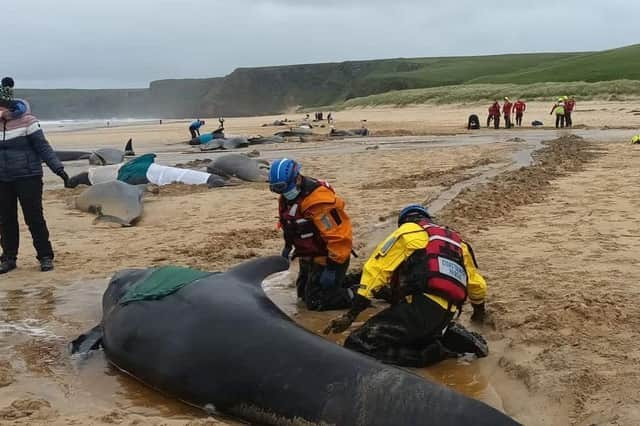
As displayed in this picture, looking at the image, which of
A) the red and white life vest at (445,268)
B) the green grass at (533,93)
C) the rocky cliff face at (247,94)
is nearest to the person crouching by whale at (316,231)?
the red and white life vest at (445,268)

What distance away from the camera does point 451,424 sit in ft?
11.5

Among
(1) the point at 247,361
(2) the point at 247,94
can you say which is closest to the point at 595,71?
(1) the point at 247,361

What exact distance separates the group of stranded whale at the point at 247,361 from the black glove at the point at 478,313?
1766mm

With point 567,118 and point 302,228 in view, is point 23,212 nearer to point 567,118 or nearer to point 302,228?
point 302,228

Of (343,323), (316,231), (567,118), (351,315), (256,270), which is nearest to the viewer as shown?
(351,315)

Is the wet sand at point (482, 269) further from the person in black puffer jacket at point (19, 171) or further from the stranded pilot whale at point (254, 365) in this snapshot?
the person in black puffer jacket at point (19, 171)

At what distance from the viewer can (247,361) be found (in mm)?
4434

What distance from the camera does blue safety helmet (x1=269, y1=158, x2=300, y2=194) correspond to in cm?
653

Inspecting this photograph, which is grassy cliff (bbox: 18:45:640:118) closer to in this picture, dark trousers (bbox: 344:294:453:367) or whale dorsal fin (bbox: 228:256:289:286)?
whale dorsal fin (bbox: 228:256:289:286)

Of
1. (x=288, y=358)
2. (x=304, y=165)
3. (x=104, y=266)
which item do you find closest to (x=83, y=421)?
(x=288, y=358)

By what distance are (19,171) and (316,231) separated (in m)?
3.92

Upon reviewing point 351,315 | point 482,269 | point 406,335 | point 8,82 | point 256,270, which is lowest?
point 482,269

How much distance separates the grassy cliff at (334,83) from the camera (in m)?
80.6

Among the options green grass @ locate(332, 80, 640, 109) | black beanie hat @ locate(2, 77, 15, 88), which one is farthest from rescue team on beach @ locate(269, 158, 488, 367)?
green grass @ locate(332, 80, 640, 109)
